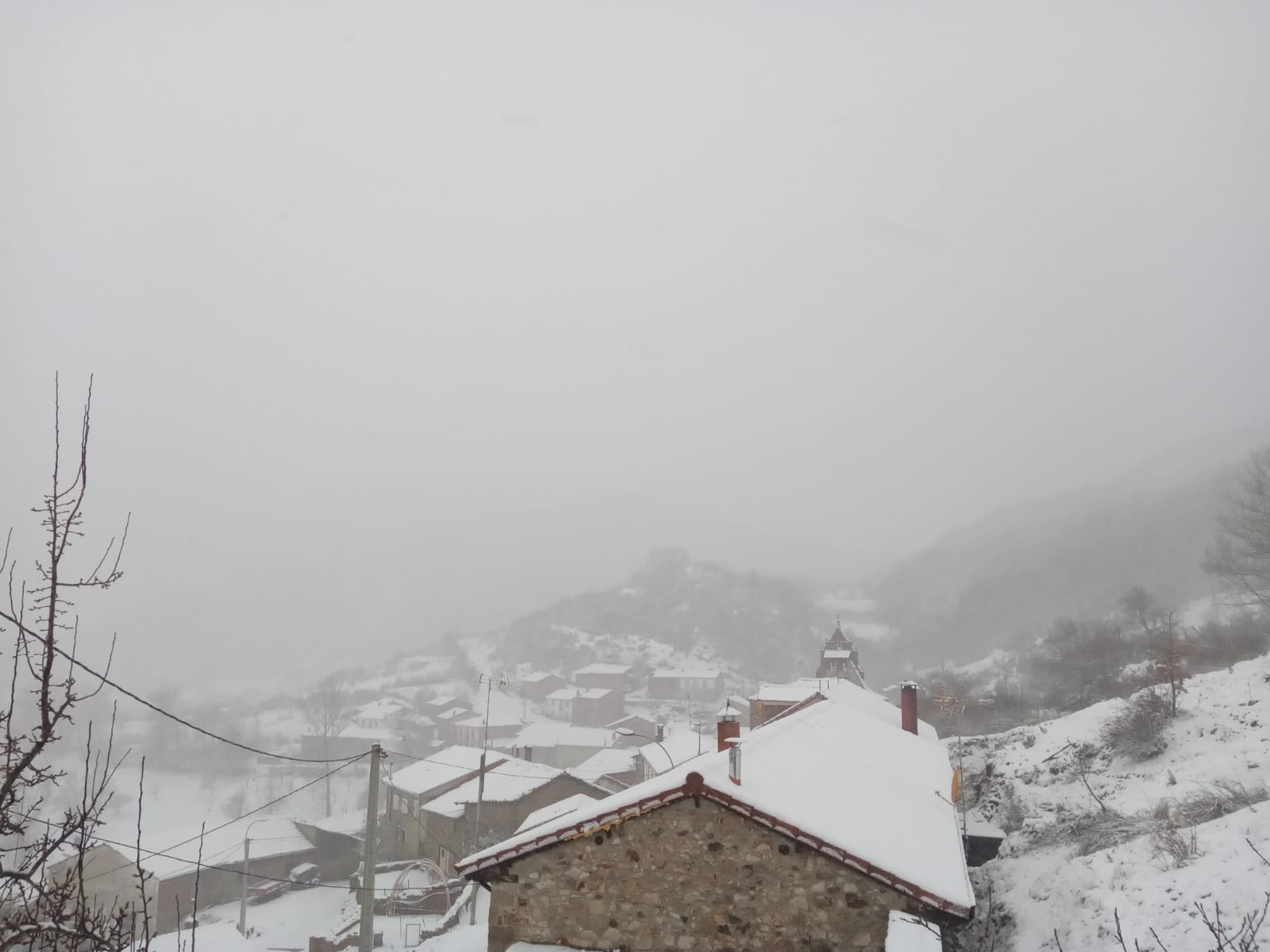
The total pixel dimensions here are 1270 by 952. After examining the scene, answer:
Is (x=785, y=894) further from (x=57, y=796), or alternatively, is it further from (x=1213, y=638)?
(x=57, y=796)

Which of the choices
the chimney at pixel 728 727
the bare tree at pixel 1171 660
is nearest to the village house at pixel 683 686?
the bare tree at pixel 1171 660

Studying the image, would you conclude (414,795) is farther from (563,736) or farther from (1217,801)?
(1217,801)

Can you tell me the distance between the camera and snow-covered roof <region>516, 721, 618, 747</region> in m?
70.4

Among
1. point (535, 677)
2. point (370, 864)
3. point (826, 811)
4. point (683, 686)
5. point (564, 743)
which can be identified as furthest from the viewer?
point (535, 677)

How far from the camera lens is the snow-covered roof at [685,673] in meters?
95.6

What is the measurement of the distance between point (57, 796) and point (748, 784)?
72.0m

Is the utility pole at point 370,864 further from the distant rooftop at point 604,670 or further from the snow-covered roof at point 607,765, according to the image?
the distant rooftop at point 604,670

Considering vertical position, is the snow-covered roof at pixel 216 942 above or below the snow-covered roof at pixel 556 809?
below

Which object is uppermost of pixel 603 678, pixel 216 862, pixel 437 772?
pixel 603 678

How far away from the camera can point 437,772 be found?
47344 mm

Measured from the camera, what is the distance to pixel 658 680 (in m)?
95.0

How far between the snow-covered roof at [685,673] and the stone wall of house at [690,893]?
87413 mm

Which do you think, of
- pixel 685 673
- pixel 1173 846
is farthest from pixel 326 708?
pixel 1173 846

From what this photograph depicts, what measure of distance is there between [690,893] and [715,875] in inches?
15.8
